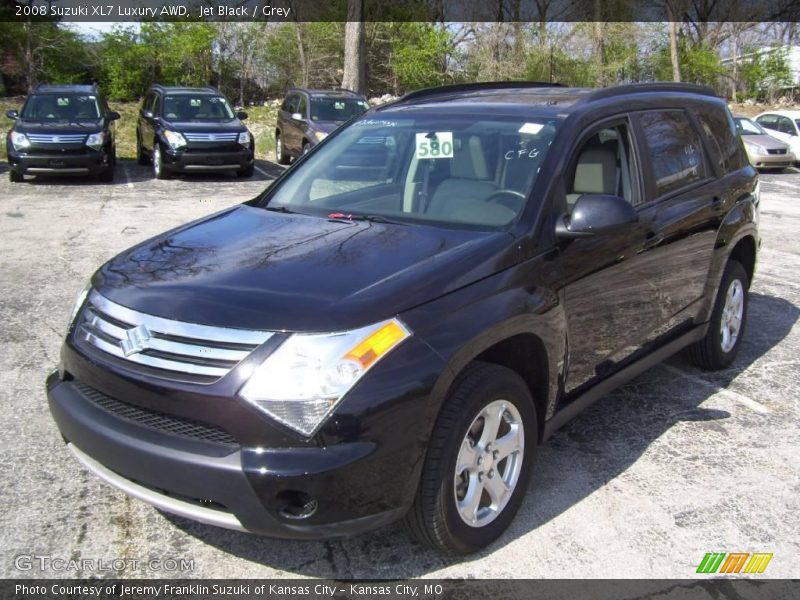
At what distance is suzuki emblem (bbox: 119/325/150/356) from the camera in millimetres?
2867

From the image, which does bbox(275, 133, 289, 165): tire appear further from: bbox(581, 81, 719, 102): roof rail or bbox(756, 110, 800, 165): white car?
bbox(581, 81, 719, 102): roof rail

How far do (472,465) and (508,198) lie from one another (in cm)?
128

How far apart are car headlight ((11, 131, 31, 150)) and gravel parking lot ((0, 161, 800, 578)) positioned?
31.4 feet

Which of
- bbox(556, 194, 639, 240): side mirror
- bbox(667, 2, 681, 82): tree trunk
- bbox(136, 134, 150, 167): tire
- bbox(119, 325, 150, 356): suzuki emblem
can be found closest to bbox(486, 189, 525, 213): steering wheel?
bbox(556, 194, 639, 240): side mirror

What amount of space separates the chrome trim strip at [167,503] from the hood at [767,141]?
2100cm

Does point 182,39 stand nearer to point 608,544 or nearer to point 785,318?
point 785,318

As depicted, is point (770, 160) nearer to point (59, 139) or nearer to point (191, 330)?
point (59, 139)

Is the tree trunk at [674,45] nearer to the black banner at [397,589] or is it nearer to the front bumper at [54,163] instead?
the front bumper at [54,163]

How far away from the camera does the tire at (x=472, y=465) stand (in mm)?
2869

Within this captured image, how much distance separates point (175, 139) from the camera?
15336 millimetres

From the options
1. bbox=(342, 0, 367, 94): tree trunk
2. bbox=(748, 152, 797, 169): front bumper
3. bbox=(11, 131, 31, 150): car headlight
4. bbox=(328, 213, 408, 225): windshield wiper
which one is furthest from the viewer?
bbox=(342, 0, 367, 94): tree trunk

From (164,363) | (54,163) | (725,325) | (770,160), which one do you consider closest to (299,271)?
(164,363)

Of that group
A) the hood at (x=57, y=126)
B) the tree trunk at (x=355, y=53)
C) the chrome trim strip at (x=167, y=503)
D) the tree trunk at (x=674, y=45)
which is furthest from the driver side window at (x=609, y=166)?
the tree trunk at (x=674, y=45)

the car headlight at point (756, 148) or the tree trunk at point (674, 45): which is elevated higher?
the tree trunk at point (674, 45)
